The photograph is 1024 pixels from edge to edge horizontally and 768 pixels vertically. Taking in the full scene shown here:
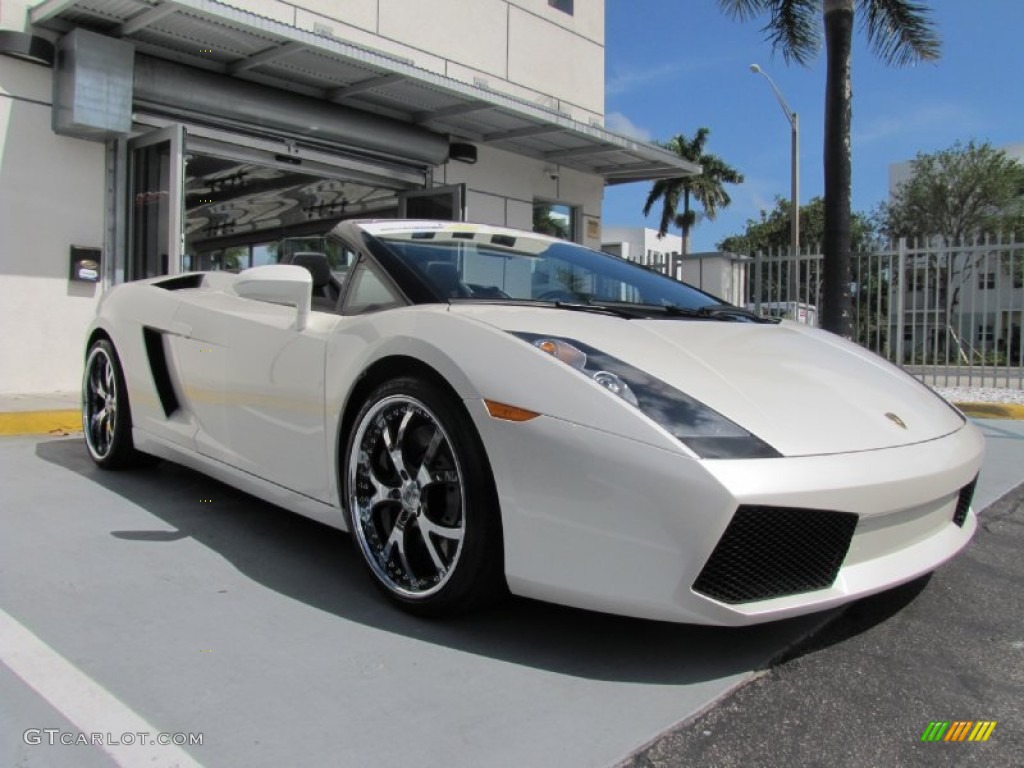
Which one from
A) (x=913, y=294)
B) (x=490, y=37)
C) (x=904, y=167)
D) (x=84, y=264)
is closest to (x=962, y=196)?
(x=904, y=167)

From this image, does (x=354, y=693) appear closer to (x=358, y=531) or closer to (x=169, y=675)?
(x=169, y=675)

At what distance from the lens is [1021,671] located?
2.21 m

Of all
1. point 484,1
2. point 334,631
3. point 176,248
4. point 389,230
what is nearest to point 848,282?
point 484,1

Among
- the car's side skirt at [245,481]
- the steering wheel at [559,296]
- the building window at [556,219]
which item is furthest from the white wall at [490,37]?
the steering wheel at [559,296]

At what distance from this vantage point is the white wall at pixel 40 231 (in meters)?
7.18

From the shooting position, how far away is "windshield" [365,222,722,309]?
2830mm

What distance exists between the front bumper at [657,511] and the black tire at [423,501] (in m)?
0.08

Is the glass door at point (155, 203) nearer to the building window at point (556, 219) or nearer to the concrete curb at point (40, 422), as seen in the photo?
the concrete curb at point (40, 422)

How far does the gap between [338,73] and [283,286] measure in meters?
6.59

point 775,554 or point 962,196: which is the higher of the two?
point 962,196

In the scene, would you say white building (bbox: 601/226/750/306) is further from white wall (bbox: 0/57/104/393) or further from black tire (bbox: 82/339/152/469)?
black tire (bbox: 82/339/152/469)

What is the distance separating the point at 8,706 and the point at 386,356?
1.29 m

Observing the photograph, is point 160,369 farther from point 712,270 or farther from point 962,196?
point 962,196

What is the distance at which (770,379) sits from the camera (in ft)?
7.75
